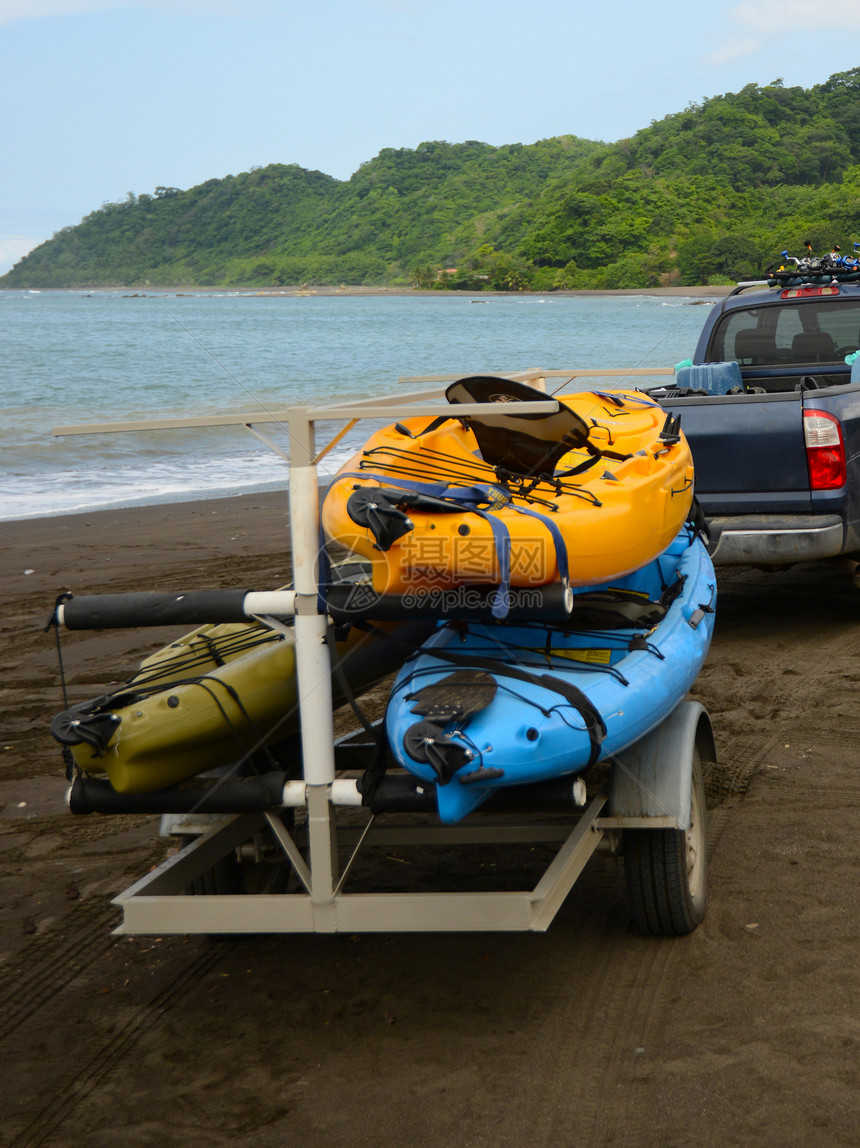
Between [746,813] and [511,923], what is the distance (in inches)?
75.7

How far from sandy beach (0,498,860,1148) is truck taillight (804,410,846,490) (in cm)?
178

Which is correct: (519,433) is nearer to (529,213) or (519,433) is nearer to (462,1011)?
(462,1011)

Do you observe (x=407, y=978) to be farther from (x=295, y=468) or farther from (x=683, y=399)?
(x=683, y=399)

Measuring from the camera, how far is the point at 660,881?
11.3 ft

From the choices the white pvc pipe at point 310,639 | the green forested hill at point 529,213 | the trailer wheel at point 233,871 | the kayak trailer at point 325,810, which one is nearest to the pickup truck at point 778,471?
the kayak trailer at point 325,810

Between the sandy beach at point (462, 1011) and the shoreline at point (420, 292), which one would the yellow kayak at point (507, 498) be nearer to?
the sandy beach at point (462, 1011)

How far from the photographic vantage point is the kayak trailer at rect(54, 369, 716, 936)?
2.98 m

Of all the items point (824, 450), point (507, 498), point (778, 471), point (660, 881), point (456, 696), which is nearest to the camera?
point (456, 696)

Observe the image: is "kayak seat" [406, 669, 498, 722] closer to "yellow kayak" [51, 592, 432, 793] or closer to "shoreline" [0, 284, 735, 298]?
"yellow kayak" [51, 592, 432, 793]

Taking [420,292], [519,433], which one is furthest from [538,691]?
[420,292]

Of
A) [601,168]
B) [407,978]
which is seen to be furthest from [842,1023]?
[601,168]

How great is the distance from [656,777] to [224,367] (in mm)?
2034

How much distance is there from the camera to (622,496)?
138 inches

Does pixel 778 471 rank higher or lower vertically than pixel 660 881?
higher
